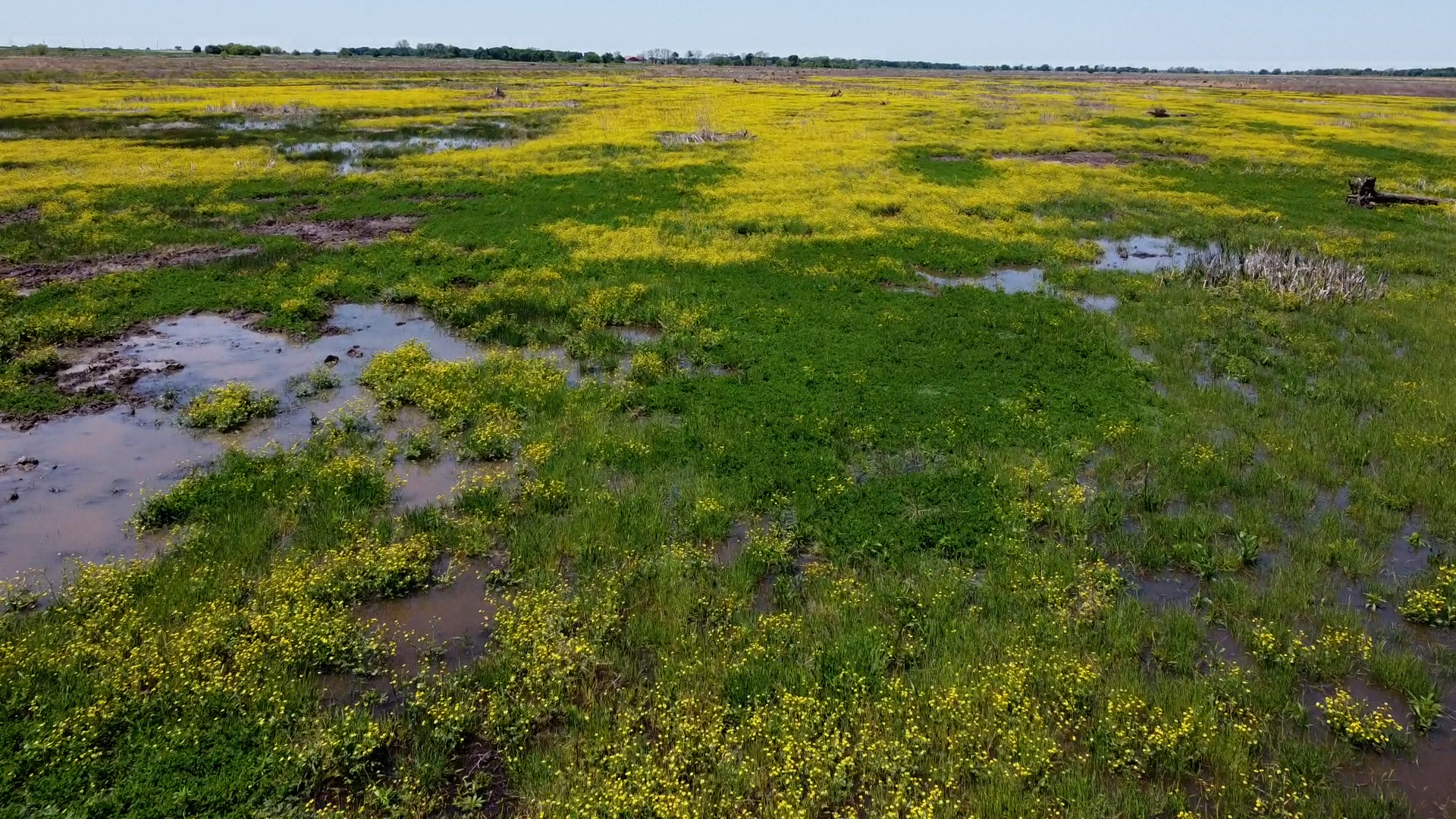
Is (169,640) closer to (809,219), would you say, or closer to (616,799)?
(616,799)

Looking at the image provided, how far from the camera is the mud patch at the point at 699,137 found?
42.3 m

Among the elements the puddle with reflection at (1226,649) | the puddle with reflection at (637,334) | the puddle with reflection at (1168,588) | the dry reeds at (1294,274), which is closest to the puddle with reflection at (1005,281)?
the dry reeds at (1294,274)

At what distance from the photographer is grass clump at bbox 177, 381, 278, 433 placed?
12.2m

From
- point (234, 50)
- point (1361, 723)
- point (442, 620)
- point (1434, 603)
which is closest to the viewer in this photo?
point (1361, 723)

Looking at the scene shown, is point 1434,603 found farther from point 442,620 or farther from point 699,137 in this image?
point 699,137

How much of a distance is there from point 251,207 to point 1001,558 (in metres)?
28.4

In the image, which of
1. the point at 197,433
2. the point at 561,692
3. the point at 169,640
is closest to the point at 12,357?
the point at 197,433

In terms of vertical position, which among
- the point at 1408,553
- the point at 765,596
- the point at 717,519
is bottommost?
the point at 765,596

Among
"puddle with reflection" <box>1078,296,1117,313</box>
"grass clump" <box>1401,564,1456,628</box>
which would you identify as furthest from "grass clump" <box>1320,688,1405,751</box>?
"puddle with reflection" <box>1078,296,1117,313</box>

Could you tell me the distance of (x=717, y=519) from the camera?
9.97m

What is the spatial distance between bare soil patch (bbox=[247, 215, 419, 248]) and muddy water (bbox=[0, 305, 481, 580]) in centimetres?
610

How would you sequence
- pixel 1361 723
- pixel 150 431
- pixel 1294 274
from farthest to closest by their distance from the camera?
pixel 1294 274
pixel 150 431
pixel 1361 723

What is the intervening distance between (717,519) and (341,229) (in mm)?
20866

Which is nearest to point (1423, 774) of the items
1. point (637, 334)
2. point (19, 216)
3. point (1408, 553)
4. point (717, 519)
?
point (1408, 553)
